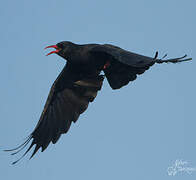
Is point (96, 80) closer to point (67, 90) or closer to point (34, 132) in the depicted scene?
point (67, 90)

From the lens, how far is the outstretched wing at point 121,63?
528 inches

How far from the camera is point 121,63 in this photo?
15.1m

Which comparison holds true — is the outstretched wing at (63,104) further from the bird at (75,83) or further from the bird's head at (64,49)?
the bird's head at (64,49)

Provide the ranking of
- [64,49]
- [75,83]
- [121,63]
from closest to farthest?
[121,63]
[64,49]
[75,83]

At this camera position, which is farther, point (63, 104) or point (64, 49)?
point (63, 104)

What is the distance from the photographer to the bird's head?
623 inches

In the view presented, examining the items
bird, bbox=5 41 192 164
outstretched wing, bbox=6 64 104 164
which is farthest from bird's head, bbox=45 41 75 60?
outstretched wing, bbox=6 64 104 164

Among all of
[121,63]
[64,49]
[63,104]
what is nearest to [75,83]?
[63,104]

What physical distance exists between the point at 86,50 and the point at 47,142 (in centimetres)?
322

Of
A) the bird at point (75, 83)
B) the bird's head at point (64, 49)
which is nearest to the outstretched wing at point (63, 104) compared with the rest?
the bird at point (75, 83)

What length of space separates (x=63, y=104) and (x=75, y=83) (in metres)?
0.77

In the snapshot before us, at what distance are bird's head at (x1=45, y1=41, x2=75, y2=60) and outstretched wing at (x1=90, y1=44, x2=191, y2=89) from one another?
718 millimetres

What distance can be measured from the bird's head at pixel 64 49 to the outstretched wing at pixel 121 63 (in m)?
0.72

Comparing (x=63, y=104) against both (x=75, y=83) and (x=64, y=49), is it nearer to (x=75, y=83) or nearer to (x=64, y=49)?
(x=75, y=83)
